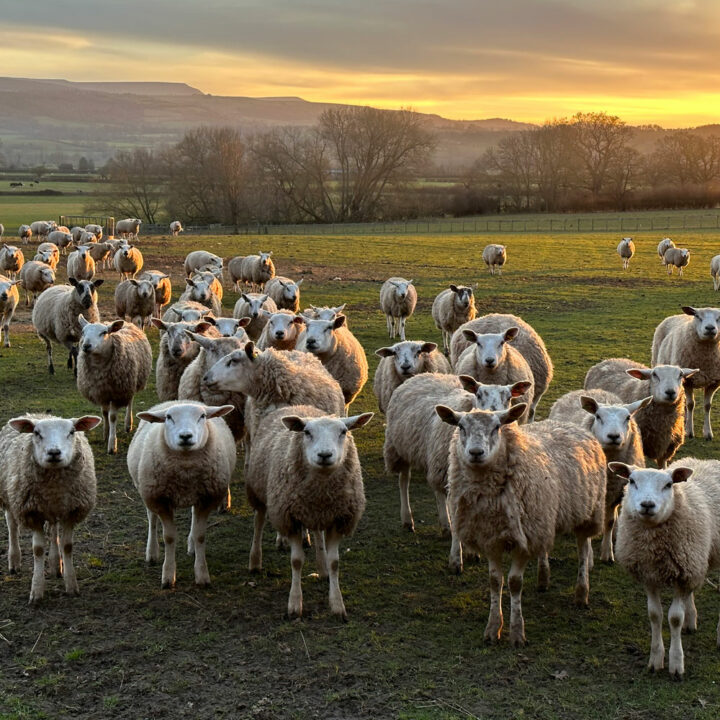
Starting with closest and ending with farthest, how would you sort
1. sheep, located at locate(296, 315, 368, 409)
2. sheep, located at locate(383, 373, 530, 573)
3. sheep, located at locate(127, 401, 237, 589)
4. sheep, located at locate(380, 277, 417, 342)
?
sheep, located at locate(127, 401, 237, 589) < sheep, located at locate(383, 373, 530, 573) < sheep, located at locate(296, 315, 368, 409) < sheep, located at locate(380, 277, 417, 342)

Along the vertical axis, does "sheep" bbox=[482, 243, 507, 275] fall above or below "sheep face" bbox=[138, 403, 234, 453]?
above

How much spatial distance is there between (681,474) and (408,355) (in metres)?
4.69

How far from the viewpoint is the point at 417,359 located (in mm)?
10328

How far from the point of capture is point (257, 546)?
7.53 meters

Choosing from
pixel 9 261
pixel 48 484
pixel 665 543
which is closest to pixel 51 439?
pixel 48 484

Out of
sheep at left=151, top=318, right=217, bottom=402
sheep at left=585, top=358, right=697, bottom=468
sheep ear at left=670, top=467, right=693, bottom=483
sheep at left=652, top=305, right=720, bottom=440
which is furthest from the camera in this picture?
sheep at left=652, top=305, right=720, bottom=440

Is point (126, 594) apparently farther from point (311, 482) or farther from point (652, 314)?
point (652, 314)

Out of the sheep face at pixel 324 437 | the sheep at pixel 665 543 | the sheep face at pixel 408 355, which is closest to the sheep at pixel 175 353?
the sheep face at pixel 408 355

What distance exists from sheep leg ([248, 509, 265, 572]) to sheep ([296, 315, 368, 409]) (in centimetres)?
389

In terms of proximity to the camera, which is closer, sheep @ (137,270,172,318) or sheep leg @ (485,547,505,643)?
sheep leg @ (485,547,505,643)

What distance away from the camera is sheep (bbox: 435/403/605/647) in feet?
20.8

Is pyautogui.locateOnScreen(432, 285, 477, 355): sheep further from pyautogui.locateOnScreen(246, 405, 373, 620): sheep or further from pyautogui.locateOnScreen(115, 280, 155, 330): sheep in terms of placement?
pyautogui.locateOnScreen(246, 405, 373, 620): sheep

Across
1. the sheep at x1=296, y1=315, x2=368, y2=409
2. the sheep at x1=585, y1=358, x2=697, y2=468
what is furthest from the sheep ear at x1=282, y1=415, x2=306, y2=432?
the sheep at x1=585, y1=358, x2=697, y2=468

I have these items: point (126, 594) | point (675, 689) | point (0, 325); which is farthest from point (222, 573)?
point (0, 325)
